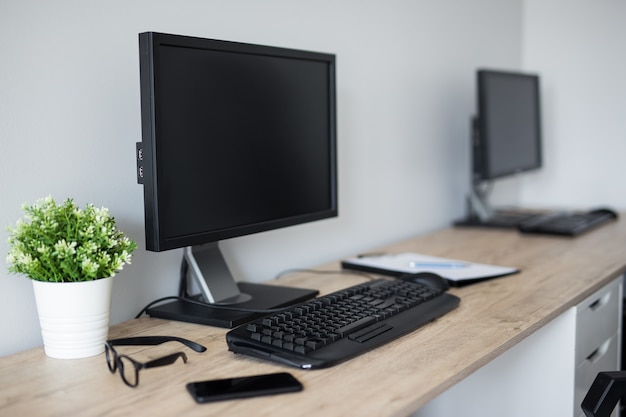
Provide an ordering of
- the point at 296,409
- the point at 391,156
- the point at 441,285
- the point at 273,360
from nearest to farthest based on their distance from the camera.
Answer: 1. the point at 296,409
2. the point at 273,360
3. the point at 441,285
4. the point at 391,156

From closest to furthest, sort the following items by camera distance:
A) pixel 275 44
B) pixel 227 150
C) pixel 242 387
Result: pixel 242 387
pixel 227 150
pixel 275 44

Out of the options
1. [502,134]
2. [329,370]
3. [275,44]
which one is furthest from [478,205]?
[329,370]

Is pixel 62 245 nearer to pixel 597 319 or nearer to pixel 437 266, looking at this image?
pixel 437 266

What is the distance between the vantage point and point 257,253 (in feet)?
6.14

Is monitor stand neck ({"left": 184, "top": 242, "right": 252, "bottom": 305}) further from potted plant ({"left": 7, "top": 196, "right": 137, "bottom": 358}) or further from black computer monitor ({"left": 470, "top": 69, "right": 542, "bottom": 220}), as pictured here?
black computer monitor ({"left": 470, "top": 69, "right": 542, "bottom": 220})

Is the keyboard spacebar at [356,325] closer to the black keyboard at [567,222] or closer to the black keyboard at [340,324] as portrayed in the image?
the black keyboard at [340,324]

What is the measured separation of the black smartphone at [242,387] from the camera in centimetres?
107

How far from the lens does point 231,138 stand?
148cm

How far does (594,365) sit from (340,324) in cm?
90

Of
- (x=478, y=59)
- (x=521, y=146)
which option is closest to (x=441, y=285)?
(x=521, y=146)

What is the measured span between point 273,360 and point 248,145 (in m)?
0.50

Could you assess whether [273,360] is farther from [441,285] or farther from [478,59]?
[478,59]

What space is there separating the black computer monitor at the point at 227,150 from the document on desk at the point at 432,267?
0.24 m

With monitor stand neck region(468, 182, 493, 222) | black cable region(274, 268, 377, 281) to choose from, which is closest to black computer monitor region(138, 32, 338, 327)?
black cable region(274, 268, 377, 281)
